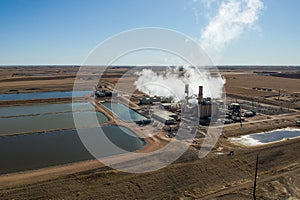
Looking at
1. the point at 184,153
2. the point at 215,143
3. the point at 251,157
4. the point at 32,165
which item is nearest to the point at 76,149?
the point at 32,165

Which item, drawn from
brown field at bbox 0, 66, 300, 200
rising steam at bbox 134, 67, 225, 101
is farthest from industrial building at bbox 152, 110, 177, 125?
brown field at bbox 0, 66, 300, 200

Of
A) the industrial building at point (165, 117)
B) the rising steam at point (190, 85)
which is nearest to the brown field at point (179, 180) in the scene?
the industrial building at point (165, 117)

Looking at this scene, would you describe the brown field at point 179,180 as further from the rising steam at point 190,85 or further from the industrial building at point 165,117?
the rising steam at point 190,85

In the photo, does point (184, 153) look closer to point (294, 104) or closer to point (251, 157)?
point (251, 157)

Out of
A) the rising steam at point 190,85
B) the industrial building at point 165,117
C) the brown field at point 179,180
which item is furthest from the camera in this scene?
the rising steam at point 190,85

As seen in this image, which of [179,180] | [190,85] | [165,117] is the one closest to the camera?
[179,180]

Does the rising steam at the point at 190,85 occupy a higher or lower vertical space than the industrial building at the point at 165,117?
higher

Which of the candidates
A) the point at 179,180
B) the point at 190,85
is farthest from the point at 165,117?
the point at 179,180

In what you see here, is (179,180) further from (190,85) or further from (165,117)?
(190,85)

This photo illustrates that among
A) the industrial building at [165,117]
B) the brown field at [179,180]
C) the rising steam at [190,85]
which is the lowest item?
the brown field at [179,180]

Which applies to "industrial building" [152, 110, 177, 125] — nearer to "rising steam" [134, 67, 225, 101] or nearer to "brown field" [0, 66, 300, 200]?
"rising steam" [134, 67, 225, 101]

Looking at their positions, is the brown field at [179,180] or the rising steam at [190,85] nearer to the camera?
the brown field at [179,180]
